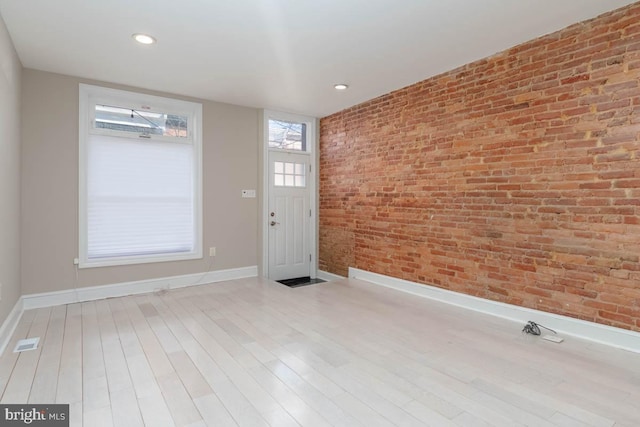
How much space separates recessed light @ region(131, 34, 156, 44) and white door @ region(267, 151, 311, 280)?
2499mm

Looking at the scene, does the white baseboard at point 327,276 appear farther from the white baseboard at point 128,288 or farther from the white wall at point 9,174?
Result: the white wall at point 9,174

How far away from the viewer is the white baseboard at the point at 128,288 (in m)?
3.74

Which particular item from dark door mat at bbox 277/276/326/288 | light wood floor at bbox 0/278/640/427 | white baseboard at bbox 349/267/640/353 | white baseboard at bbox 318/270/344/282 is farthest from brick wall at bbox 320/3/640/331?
dark door mat at bbox 277/276/326/288

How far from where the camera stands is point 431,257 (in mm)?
4004

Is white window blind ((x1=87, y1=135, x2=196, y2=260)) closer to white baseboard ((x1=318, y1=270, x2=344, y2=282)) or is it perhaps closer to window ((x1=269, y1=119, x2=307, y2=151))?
window ((x1=269, y1=119, x2=307, y2=151))

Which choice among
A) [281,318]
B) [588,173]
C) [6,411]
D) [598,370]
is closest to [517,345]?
[598,370]

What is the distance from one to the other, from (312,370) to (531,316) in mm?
2155

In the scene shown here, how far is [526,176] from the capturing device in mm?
3098

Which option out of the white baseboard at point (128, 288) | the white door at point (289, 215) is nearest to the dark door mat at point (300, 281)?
the white door at point (289, 215)

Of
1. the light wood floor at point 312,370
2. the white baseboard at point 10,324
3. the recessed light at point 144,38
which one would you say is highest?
the recessed light at point 144,38

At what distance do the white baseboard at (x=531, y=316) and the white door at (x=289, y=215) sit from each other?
168cm

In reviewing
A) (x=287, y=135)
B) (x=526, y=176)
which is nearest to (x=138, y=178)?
(x=287, y=135)

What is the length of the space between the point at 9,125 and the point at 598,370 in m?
5.08

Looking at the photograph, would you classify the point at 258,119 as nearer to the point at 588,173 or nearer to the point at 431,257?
the point at 431,257
